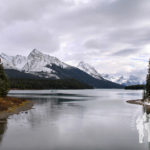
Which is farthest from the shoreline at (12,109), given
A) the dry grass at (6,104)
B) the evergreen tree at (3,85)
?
the evergreen tree at (3,85)

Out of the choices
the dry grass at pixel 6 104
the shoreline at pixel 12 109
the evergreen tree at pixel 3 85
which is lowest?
the shoreline at pixel 12 109

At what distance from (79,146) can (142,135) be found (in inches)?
411

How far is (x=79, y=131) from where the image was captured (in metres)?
30.6

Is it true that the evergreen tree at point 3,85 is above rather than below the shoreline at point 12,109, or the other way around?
above

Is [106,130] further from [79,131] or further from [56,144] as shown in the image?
[56,144]

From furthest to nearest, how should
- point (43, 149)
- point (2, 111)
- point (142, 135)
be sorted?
point (2, 111), point (142, 135), point (43, 149)

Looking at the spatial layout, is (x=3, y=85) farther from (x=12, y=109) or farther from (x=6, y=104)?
(x=12, y=109)

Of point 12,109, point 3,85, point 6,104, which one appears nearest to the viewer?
point 12,109

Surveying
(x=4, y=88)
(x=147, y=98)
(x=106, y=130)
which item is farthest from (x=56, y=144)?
(x=147, y=98)

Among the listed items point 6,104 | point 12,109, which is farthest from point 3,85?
point 12,109

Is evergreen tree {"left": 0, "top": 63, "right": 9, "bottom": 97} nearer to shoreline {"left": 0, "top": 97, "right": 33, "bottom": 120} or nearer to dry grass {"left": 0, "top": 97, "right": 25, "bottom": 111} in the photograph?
dry grass {"left": 0, "top": 97, "right": 25, "bottom": 111}

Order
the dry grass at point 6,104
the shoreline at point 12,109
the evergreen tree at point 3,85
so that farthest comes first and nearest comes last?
1. the evergreen tree at point 3,85
2. the dry grass at point 6,104
3. the shoreline at point 12,109

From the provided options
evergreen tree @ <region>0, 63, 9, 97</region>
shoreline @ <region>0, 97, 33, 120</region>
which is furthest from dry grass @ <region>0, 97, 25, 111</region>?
evergreen tree @ <region>0, 63, 9, 97</region>

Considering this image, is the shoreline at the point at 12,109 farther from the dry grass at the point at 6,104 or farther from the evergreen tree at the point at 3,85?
the evergreen tree at the point at 3,85
